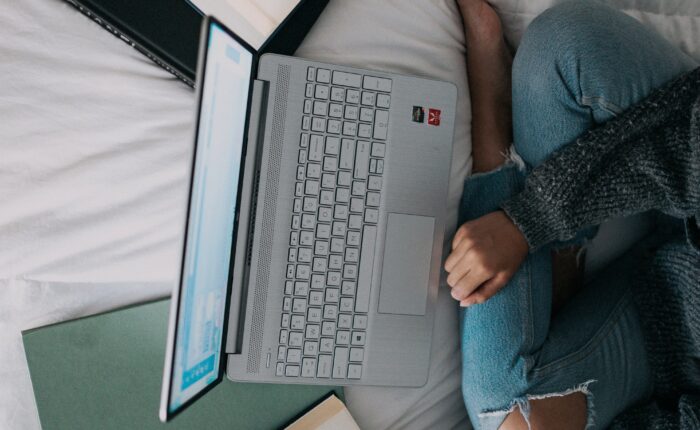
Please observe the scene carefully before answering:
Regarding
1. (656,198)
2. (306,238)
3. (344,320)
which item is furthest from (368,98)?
(656,198)

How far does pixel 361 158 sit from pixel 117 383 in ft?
1.69

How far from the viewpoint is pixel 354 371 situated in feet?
2.99

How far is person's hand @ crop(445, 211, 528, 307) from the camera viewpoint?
888mm

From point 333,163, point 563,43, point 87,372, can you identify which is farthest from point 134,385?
point 563,43

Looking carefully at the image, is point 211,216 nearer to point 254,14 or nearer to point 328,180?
point 328,180

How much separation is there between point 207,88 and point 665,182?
25.1 inches

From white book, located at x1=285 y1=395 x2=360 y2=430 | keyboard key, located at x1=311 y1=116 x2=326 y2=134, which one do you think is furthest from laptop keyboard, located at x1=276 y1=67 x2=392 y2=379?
white book, located at x1=285 y1=395 x2=360 y2=430

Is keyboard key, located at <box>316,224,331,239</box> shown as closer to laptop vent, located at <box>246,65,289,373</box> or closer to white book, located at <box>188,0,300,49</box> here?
laptop vent, located at <box>246,65,289,373</box>

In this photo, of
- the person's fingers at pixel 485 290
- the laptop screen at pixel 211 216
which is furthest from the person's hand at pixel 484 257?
the laptop screen at pixel 211 216

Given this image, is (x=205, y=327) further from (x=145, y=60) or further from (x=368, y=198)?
(x=145, y=60)

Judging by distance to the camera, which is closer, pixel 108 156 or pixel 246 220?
pixel 246 220

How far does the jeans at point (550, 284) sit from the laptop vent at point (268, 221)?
330mm

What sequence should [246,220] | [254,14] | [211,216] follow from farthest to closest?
[254,14]
[246,220]
[211,216]

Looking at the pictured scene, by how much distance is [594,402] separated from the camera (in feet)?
3.12
